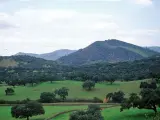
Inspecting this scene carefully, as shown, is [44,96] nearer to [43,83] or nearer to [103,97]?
[103,97]

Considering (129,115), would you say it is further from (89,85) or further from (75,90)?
(75,90)

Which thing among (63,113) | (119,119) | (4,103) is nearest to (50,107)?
(63,113)

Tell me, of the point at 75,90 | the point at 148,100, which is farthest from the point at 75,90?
the point at 148,100

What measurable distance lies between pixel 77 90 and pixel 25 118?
6081cm

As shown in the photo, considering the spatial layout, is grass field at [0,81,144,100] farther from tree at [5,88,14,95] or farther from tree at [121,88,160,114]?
tree at [121,88,160,114]

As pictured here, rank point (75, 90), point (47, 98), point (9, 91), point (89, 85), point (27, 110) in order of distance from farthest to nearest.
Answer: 1. point (75, 90)
2. point (89, 85)
3. point (9, 91)
4. point (47, 98)
5. point (27, 110)

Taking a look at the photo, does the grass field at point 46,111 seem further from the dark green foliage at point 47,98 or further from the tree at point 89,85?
the tree at point 89,85

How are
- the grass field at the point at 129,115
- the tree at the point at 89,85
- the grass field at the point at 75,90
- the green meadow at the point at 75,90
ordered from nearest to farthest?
the grass field at the point at 129,115 → the green meadow at the point at 75,90 → the grass field at the point at 75,90 → the tree at the point at 89,85

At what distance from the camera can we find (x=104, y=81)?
180 meters

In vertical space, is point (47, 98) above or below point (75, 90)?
below

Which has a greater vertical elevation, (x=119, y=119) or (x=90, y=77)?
(x=90, y=77)

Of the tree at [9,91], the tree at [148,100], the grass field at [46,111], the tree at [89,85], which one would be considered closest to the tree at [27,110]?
the grass field at [46,111]

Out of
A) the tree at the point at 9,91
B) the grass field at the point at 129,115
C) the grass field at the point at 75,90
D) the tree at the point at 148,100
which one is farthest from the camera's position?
the tree at the point at 9,91

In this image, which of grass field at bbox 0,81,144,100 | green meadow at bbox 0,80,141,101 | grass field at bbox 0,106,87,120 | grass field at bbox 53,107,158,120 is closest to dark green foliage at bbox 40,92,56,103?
green meadow at bbox 0,80,141,101
